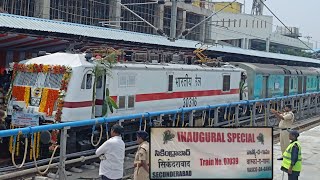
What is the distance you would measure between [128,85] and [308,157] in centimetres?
569

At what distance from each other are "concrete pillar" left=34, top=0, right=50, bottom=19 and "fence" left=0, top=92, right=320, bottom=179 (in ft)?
55.3

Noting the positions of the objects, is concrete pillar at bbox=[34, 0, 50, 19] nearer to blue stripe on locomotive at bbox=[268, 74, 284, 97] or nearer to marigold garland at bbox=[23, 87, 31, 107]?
blue stripe on locomotive at bbox=[268, 74, 284, 97]

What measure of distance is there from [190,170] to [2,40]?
13655 millimetres

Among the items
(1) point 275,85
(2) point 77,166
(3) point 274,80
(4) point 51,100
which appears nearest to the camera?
(2) point 77,166

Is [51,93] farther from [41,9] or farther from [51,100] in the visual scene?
[41,9]

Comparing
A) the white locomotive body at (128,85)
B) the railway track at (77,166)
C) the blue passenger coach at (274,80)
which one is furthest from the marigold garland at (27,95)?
the blue passenger coach at (274,80)

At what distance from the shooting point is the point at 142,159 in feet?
22.4

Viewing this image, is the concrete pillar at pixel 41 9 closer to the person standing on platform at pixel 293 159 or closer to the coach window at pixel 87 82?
the coach window at pixel 87 82

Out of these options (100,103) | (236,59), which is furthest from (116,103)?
(236,59)

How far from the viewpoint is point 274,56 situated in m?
37.0

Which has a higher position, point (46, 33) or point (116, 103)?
point (46, 33)

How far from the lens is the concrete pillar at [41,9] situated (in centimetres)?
3188

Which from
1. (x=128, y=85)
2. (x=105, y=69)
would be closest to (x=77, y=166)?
(x=105, y=69)

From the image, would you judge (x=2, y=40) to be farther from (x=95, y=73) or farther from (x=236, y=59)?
(x=236, y=59)
